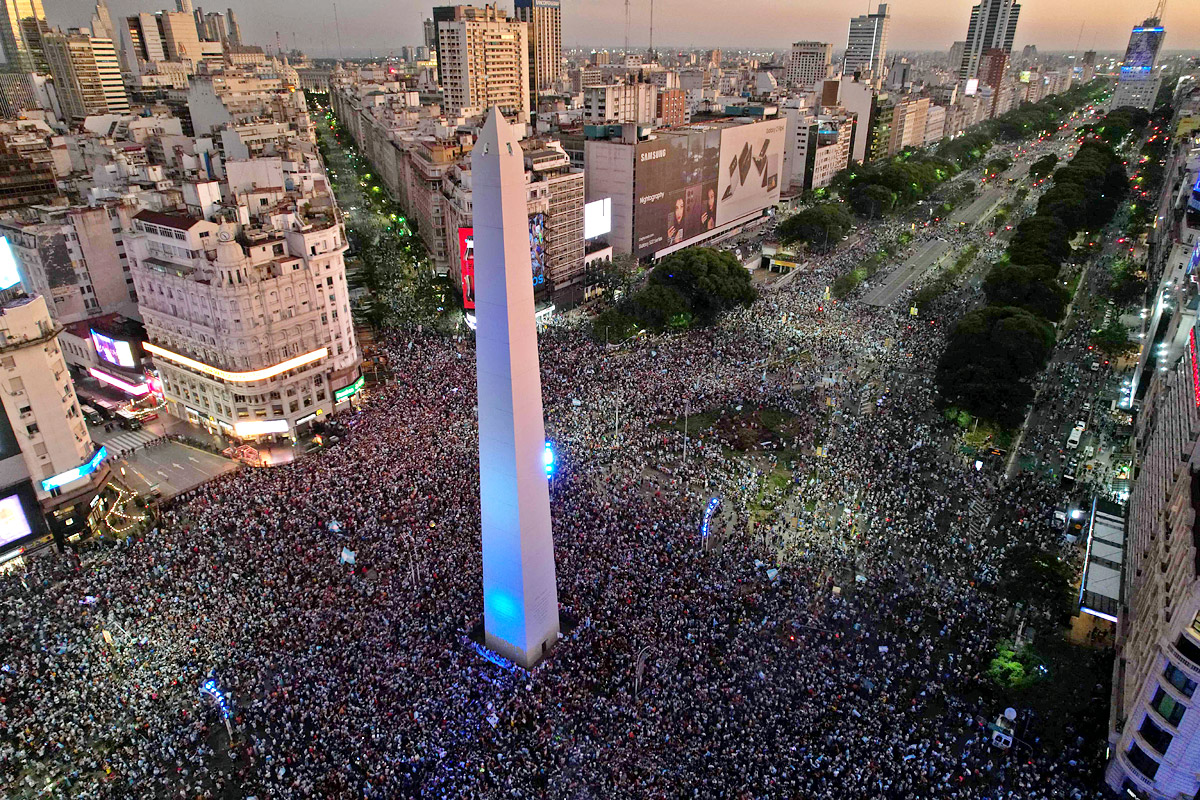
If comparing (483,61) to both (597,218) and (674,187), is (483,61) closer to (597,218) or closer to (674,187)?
(674,187)

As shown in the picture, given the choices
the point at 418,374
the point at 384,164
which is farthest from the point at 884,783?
the point at 384,164

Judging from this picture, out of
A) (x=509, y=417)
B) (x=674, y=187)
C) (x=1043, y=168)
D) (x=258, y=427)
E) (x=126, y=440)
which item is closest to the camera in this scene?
(x=509, y=417)

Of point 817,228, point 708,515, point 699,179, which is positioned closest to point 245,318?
point 708,515

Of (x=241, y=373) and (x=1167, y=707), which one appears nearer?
(x=1167, y=707)

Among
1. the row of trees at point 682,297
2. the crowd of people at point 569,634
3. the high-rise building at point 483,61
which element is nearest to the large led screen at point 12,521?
the crowd of people at point 569,634

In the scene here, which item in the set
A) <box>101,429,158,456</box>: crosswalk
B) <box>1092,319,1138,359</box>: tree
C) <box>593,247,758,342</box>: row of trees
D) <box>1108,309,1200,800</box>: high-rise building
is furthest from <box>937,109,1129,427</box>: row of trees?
<box>101,429,158,456</box>: crosswalk

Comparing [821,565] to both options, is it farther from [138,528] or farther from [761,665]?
[138,528]
